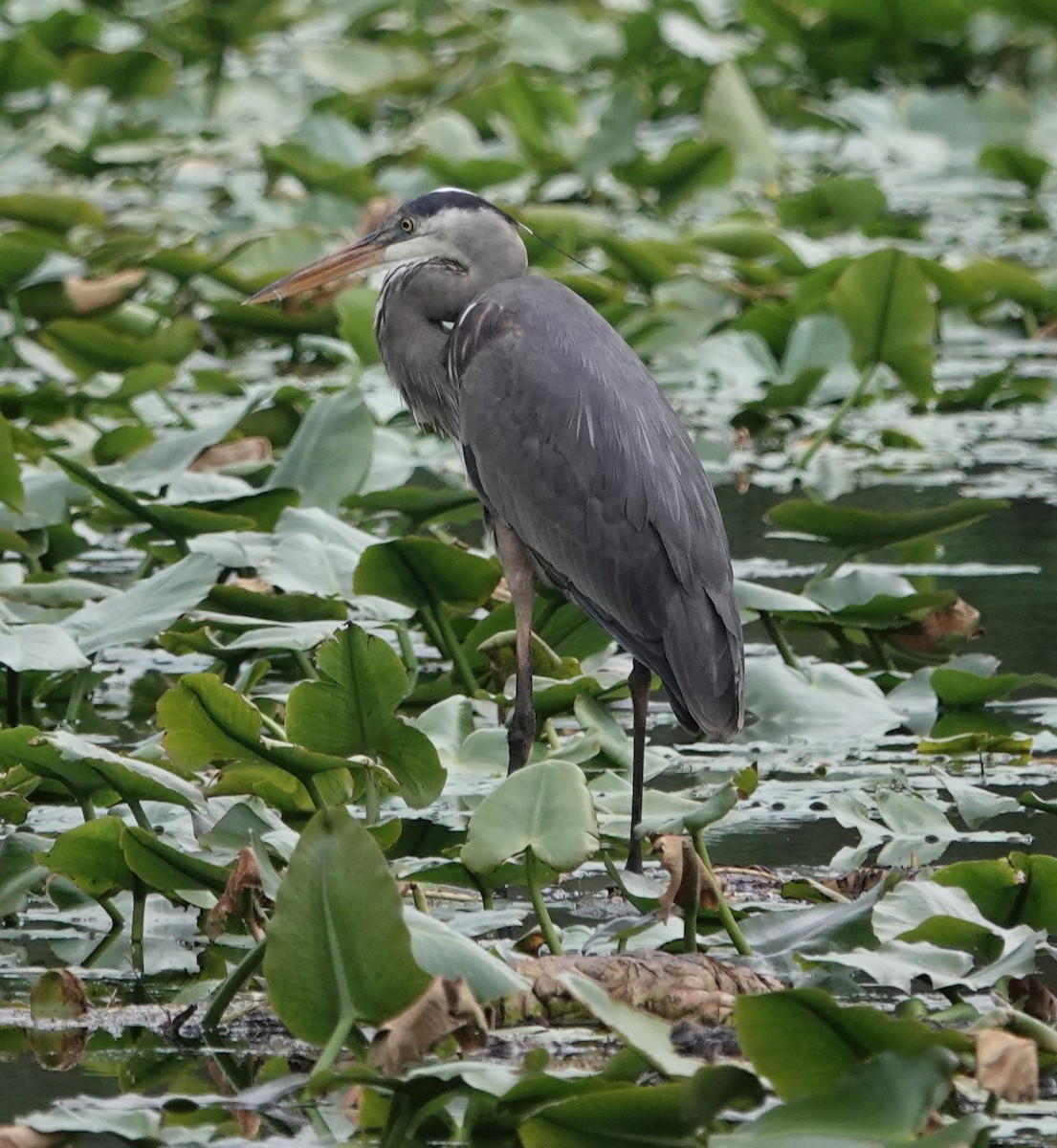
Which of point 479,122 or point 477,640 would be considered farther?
point 479,122

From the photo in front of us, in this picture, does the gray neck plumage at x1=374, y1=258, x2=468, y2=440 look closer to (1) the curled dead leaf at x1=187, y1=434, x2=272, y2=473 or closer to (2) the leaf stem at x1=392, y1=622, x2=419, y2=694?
(2) the leaf stem at x1=392, y1=622, x2=419, y2=694

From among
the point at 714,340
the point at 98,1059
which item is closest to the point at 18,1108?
the point at 98,1059

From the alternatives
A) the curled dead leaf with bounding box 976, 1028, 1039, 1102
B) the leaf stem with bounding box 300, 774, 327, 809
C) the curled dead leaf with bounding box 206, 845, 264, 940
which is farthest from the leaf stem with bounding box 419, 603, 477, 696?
the curled dead leaf with bounding box 976, 1028, 1039, 1102

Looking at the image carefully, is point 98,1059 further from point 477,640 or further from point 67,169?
point 67,169

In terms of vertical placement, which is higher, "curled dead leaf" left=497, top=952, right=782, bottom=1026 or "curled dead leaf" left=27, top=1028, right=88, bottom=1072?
"curled dead leaf" left=497, top=952, right=782, bottom=1026

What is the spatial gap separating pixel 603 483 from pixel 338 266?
100 centimetres

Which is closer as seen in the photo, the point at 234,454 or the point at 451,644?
the point at 451,644

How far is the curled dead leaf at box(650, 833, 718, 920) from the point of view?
281 centimetres

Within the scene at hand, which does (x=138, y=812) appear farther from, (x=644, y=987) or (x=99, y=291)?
(x=99, y=291)

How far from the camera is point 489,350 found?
404cm

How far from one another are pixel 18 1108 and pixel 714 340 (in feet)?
14.4

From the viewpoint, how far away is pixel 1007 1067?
239cm

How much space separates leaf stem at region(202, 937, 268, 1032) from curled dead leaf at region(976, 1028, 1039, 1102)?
796 mm

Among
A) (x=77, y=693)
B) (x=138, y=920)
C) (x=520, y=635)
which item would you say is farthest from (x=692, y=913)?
(x=77, y=693)
